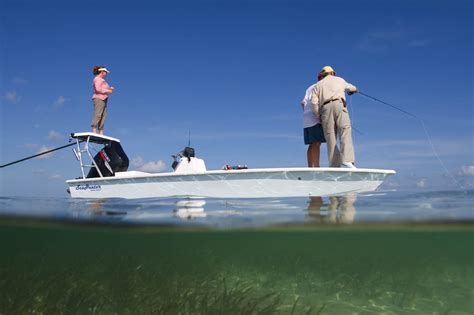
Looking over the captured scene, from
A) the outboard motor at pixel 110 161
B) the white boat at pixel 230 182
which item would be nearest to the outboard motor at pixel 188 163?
the white boat at pixel 230 182

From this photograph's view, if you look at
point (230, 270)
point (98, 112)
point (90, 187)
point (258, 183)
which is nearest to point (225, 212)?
point (258, 183)

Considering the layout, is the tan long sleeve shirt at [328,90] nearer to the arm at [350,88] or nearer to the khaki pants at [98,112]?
the arm at [350,88]

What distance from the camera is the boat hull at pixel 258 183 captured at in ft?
28.2

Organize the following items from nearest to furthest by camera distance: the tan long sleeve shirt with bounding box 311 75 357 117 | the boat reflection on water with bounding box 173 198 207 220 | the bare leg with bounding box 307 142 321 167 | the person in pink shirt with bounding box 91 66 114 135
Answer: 1. the boat reflection on water with bounding box 173 198 207 220
2. the tan long sleeve shirt with bounding box 311 75 357 117
3. the bare leg with bounding box 307 142 321 167
4. the person in pink shirt with bounding box 91 66 114 135

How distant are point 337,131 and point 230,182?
116 inches

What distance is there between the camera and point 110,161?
36.3 feet

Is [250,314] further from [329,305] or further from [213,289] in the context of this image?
[329,305]

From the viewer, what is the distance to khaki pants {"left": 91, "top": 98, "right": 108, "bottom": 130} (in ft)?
35.6

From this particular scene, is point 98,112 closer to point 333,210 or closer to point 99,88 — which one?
point 99,88

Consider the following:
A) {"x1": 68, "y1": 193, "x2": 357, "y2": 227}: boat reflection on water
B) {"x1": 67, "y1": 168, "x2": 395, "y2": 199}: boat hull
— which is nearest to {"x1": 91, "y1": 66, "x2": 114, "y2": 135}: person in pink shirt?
{"x1": 67, "y1": 168, "x2": 395, "y2": 199}: boat hull

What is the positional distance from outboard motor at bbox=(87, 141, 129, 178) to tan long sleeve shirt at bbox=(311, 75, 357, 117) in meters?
5.84

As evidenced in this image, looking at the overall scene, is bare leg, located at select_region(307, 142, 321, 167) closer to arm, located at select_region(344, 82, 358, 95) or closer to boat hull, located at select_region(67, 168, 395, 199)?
boat hull, located at select_region(67, 168, 395, 199)

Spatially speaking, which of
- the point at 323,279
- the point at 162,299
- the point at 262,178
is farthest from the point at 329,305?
the point at 162,299

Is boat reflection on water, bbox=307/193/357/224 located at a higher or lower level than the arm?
lower
